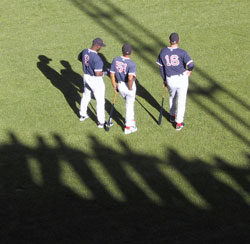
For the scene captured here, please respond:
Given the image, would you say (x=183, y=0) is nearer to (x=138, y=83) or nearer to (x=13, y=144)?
(x=138, y=83)

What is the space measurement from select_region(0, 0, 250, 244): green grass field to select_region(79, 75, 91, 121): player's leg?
268 millimetres

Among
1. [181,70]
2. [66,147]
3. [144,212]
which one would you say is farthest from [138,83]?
[144,212]

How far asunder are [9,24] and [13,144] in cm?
698

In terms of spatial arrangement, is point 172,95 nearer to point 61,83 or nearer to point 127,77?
Answer: point 127,77

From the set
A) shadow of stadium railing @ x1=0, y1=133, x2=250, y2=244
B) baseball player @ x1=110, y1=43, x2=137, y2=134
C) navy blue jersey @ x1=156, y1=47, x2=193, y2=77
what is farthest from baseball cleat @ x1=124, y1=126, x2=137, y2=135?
navy blue jersey @ x1=156, y1=47, x2=193, y2=77

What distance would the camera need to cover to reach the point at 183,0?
15875 mm

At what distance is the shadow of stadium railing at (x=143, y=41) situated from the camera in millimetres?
10179

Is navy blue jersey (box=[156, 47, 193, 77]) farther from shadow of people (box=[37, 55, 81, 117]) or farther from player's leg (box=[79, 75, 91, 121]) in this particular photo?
shadow of people (box=[37, 55, 81, 117])

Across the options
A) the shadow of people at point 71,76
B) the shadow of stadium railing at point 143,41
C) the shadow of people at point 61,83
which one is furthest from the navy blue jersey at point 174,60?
the shadow of people at point 71,76

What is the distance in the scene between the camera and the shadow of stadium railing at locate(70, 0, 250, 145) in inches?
401

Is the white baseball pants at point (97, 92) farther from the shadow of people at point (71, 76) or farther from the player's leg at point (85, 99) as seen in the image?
the shadow of people at point (71, 76)

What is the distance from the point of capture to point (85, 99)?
9812 millimetres

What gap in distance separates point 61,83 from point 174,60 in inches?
147

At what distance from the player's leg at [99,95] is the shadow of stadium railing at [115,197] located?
51 centimetres
